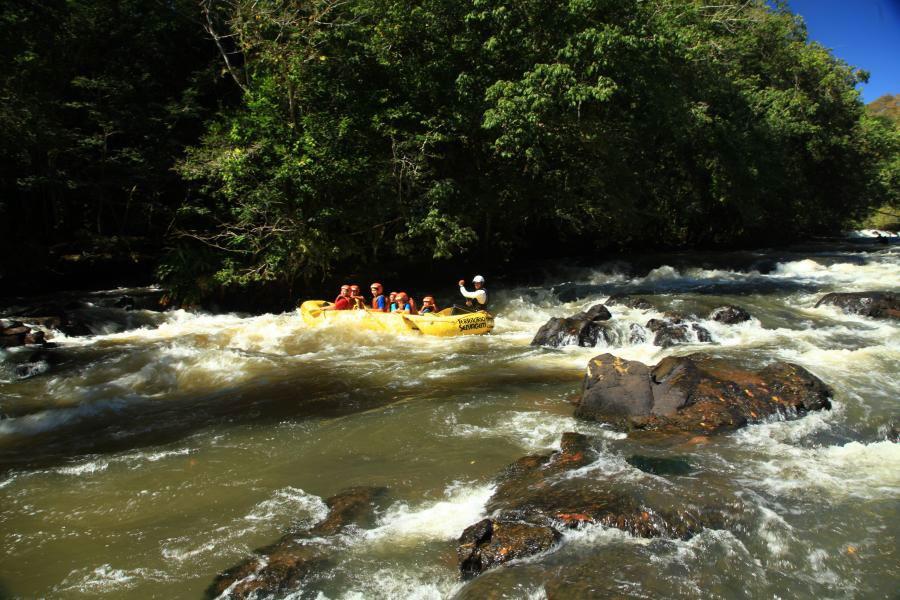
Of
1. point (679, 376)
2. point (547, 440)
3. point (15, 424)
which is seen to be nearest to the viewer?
point (547, 440)

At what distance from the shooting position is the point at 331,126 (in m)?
14.0

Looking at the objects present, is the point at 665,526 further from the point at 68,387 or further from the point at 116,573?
the point at 68,387

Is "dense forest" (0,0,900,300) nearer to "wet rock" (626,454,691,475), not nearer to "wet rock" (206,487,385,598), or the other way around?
Result: "wet rock" (626,454,691,475)

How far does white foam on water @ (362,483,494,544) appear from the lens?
4.46 m

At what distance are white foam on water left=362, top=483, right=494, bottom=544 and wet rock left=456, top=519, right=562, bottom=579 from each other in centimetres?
33

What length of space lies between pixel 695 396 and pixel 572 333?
4.21 meters

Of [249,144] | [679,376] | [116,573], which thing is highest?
[249,144]

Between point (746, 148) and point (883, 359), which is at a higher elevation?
point (746, 148)

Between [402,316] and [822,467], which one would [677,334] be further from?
[822,467]

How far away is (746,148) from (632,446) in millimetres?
16393

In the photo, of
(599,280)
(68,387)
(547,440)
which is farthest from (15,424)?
(599,280)

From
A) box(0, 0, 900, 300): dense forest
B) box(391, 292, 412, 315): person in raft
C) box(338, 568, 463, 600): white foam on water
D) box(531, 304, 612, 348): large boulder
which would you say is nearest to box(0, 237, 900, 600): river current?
box(338, 568, 463, 600): white foam on water

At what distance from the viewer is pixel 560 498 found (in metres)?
4.59

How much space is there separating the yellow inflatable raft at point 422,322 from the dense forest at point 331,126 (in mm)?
2688
